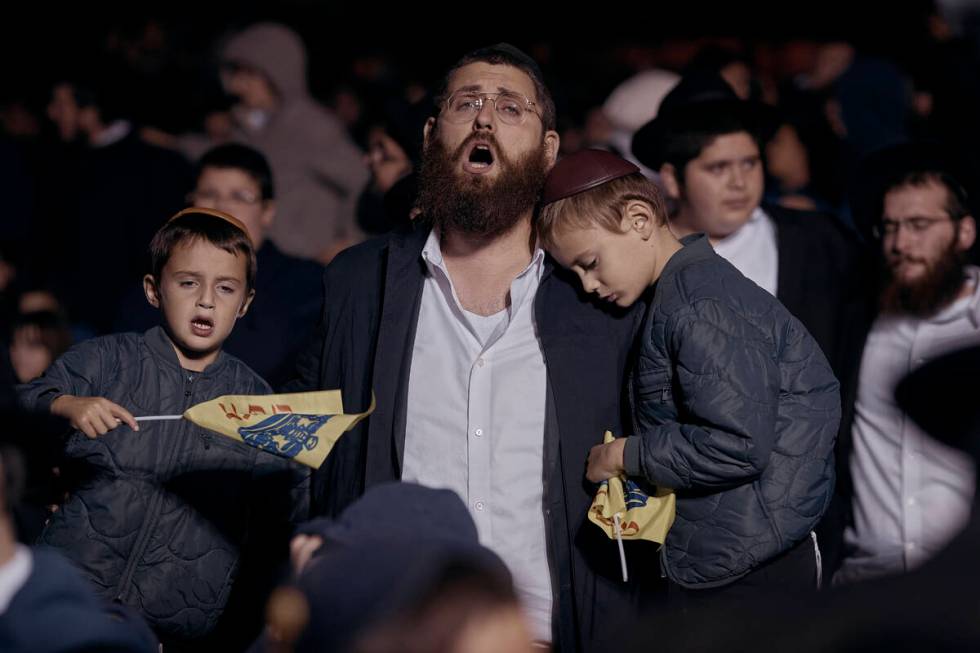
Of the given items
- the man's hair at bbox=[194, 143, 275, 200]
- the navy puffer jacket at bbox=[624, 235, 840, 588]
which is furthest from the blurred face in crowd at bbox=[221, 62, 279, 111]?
the navy puffer jacket at bbox=[624, 235, 840, 588]

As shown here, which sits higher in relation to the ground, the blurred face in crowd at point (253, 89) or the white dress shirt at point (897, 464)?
the blurred face in crowd at point (253, 89)

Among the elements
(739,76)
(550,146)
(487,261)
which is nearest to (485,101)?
(550,146)

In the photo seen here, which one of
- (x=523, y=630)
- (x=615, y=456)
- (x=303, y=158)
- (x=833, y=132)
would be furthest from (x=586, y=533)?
(x=833, y=132)

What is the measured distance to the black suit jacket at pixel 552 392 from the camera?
4262 millimetres

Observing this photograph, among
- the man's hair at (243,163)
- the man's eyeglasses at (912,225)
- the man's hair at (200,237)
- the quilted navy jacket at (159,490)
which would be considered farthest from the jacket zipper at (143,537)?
the man's eyeglasses at (912,225)

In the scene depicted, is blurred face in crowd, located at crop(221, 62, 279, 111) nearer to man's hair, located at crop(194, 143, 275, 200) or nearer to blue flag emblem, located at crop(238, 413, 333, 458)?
man's hair, located at crop(194, 143, 275, 200)

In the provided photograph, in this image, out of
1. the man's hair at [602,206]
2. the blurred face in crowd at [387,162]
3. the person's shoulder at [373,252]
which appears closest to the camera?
the man's hair at [602,206]

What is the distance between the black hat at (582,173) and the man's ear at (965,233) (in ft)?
5.40

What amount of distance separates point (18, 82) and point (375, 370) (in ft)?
23.4

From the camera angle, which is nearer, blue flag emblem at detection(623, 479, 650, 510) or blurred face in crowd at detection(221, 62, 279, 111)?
blue flag emblem at detection(623, 479, 650, 510)

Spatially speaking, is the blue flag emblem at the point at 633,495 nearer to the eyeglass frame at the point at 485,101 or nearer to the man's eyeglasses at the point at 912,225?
the eyeglass frame at the point at 485,101

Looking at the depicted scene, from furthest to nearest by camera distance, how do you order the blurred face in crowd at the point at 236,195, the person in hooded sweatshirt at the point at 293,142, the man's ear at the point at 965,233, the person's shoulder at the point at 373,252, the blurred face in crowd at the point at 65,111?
the blurred face in crowd at the point at 65,111
the person in hooded sweatshirt at the point at 293,142
the blurred face in crowd at the point at 236,195
the man's ear at the point at 965,233
the person's shoulder at the point at 373,252

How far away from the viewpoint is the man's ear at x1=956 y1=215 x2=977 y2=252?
17.5 feet

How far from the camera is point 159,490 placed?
170 inches
